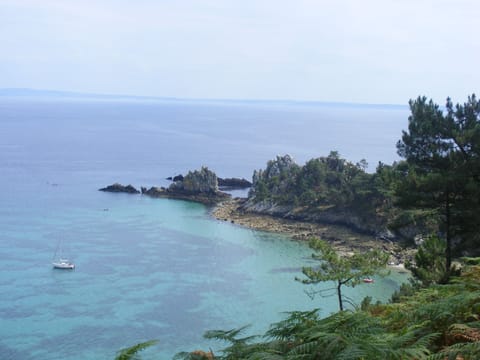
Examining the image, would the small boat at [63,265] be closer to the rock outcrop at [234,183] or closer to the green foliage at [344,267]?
the green foliage at [344,267]

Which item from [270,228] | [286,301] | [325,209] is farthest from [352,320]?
[325,209]

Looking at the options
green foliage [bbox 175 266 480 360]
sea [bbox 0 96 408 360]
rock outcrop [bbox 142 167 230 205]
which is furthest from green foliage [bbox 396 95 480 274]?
rock outcrop [bbox 142 167 230 205]

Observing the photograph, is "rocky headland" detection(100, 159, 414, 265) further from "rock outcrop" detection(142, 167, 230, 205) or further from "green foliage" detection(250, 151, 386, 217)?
"green foliage" detection(250, 151, 386, 217)

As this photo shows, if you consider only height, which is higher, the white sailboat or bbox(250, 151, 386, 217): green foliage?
bbox(250, 151, 386, 217): green foliage

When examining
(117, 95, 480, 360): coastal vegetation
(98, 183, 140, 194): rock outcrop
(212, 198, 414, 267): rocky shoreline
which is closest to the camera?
(117, 95, 480, 360): coastal vegetation

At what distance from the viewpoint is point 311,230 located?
48250 mm

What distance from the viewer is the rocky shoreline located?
41.4m

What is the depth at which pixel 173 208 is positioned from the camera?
57.5m

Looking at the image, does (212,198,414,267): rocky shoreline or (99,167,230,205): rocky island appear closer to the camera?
(212,198,414,267): rocky shoreline

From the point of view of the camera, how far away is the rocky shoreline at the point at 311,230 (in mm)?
41406

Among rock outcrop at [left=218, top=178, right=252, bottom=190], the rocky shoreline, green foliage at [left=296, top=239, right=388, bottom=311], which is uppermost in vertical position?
rock outcrop at [left=218, top=178, right=252, bottom=190]

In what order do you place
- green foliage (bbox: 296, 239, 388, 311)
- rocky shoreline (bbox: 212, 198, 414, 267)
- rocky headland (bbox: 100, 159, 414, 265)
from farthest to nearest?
rocky headland (bbox: 100, 159, 414, 265)
rocky shoreline (bbox: 212, 198, 414, 267)
green foliage (bbox: 296, 239, 388, 311)

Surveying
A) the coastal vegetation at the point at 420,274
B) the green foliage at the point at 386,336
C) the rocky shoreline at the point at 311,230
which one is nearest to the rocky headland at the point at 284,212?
the rocky shoreline at the point at 311,230

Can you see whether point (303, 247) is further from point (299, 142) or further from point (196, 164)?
point (299, 142)
